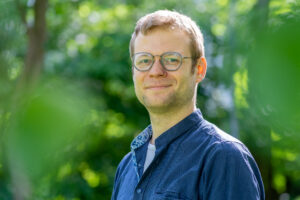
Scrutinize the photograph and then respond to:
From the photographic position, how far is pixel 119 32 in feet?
28.0

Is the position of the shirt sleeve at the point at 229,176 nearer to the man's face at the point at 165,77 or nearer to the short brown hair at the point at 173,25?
the man's face at the point at 165,77

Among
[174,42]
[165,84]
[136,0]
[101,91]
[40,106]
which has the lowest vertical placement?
[101,91]

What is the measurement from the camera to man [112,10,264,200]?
141cm

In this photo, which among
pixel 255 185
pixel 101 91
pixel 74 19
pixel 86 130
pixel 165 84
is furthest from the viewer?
pixel 74 19

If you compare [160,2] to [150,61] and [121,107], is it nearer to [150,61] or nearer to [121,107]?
[121,107]

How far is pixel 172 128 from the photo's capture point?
166cm

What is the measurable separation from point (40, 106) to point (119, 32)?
211 inches

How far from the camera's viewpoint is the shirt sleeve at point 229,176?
1315 millimetres

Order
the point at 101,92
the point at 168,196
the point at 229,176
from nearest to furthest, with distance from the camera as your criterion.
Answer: the point at 229,176, the point at 168,196, the point at 101,92

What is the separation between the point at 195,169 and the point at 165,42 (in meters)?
0.50

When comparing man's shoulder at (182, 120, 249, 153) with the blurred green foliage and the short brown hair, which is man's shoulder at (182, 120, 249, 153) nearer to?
the short brown hair

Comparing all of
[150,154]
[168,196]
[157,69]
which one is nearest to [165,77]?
[157,69]

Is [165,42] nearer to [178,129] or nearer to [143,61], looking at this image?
[143,61]

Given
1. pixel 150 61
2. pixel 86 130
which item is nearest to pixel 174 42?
pixel 150 61
